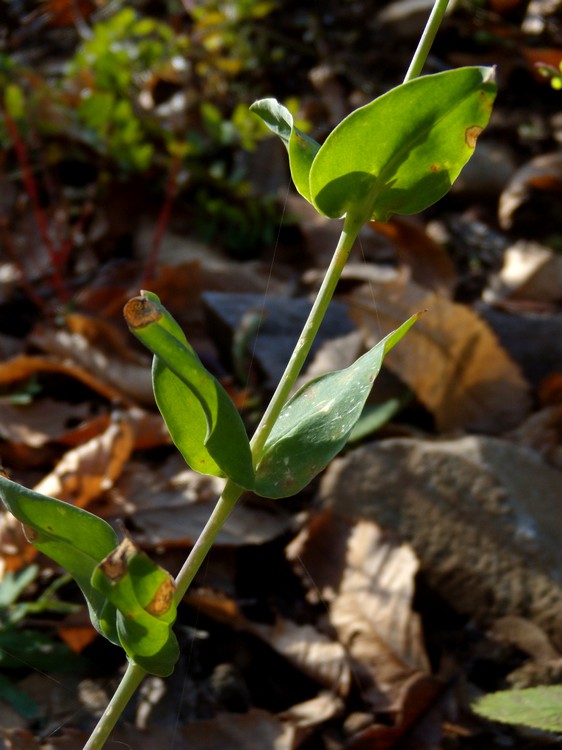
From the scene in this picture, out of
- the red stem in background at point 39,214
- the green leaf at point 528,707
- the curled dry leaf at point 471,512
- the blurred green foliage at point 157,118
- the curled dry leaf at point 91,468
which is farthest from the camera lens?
the blurred green foliage at point 157,118

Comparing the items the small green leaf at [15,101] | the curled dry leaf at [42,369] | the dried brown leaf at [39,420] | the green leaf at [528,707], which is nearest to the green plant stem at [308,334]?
the green leaf at [528,707]

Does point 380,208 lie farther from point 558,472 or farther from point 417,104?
point 558,472

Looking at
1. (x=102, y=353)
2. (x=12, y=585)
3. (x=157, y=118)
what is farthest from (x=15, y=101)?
(x=12, y=585)

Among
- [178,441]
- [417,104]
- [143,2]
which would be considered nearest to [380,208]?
[417,104]

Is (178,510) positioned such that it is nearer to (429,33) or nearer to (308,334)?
(308,334)

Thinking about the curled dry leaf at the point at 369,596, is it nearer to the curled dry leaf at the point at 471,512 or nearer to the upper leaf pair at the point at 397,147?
the curled dry leaf at the point at 471,512

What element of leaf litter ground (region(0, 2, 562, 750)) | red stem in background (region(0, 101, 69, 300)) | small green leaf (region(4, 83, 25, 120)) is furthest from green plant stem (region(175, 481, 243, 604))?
small green leaf (region(4, 83, 25, 120))
